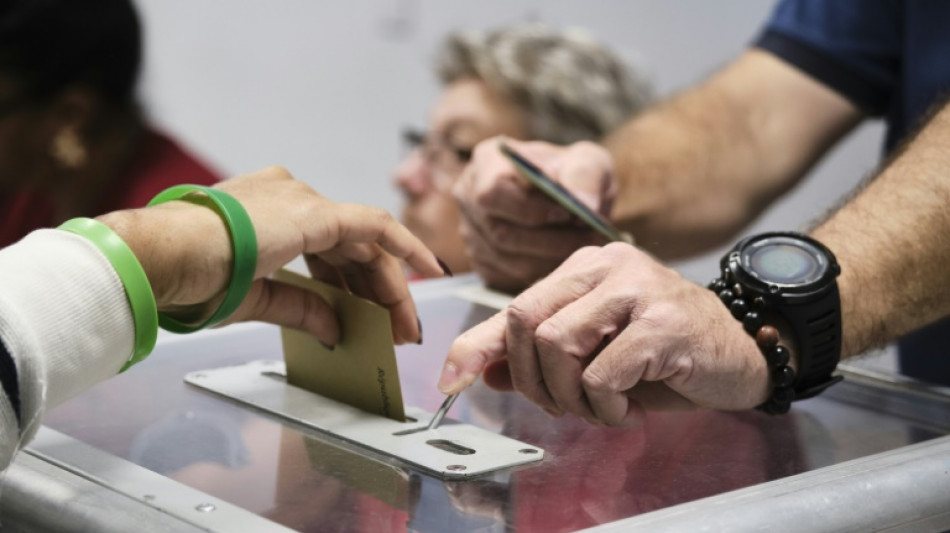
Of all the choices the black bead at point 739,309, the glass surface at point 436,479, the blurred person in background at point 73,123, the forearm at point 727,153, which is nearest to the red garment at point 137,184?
the blurred person in background at point 73,123

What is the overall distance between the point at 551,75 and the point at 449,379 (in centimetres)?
149

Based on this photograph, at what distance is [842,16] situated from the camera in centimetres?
155

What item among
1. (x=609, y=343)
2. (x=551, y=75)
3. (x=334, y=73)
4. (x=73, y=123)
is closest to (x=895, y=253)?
(x=609, y=343)

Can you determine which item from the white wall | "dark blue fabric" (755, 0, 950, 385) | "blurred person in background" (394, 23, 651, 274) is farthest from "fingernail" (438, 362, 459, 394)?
the white wall

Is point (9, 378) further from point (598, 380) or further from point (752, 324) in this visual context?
point (752, 324)

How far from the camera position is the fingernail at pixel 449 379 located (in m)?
0.82

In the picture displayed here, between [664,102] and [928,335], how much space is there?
576mm

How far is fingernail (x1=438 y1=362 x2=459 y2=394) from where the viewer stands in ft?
2.70

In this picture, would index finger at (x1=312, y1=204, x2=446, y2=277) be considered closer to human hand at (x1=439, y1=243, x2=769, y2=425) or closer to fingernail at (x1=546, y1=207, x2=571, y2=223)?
human hand at (x1=439, y1=243, x2=769, y2=425)

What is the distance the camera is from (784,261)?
94cm

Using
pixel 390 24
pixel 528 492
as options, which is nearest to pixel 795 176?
pixel 528 492

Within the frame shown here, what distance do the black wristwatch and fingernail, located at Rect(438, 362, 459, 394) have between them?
223 mm

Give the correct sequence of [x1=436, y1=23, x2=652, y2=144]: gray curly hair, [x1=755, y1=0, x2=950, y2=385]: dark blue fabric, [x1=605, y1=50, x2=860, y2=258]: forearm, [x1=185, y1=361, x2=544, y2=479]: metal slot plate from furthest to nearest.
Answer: [x1=436, y1=23, x2=652, y2=144]: gray curly hair
[x1=605, y1=50, x2=860, y2=258]: forearm
[x1=755, y1=0, x2=950, y2=385]: dark blue fabric
[x1=185, y1=361, x2=544, y2=479]: metal slot plate

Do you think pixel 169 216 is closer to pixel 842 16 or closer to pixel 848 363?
pixel 848 363
